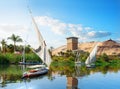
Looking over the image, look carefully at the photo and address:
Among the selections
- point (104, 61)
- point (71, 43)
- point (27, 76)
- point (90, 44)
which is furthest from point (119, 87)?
point (90, 44)

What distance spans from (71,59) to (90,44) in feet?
246

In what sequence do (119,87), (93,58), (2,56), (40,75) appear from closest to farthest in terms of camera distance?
(119,87) < (40,75) < (93,58) < (2,56)

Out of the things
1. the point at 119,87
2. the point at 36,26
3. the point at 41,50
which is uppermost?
the point at 36,26

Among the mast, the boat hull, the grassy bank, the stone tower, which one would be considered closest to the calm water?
the boat hull

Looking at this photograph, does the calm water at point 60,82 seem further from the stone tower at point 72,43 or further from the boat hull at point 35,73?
the stone tower at point 72,43

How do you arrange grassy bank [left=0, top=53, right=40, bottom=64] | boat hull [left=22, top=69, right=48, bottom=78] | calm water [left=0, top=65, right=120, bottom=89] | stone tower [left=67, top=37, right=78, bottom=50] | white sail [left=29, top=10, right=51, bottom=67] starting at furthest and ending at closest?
stone tower [left=67, top=37, right=78, bottom=50]
grassy bank [left=0, top=53, right=40, bottom=64]
white sail [left=29, top=10, right=51, bottom=67]
boat hull [left=22, top=69, right=48, bottom=78]
calm water [left=0, top=65, right=120, bottom=89]

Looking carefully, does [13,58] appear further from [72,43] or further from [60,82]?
[72,43]

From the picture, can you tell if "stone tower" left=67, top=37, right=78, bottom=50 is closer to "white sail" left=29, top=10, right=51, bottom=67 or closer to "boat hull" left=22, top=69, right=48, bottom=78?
"boat hull" left=22, top=69, right=48, bottom=78

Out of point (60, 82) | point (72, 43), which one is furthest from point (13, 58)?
point (72, 43)

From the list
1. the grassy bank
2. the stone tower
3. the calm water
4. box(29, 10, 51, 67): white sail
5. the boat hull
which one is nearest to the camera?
the calm water

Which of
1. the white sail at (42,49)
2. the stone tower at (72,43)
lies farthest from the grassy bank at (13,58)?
the stone tower at (72,43)

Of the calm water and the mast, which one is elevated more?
the mast

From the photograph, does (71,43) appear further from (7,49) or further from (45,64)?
(45,64)

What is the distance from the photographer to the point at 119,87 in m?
27.1
